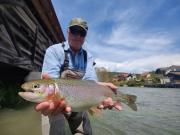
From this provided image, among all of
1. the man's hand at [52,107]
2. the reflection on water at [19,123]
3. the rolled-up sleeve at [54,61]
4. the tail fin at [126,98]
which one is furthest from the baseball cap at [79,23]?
the reflection on water at [19,123]

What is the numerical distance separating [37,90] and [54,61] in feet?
4.65

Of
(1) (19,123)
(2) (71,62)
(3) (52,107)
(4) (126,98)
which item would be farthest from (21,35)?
(3) (52,107)

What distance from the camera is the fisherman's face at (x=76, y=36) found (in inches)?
173

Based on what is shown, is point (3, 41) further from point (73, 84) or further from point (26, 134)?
point (73, 84)

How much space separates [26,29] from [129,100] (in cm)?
541

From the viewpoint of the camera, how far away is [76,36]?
4.46m

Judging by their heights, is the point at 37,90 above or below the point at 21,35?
below

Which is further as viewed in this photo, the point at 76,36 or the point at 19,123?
the point at 19,123

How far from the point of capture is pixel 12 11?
7.39 metres

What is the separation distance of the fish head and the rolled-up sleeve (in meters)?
1.20

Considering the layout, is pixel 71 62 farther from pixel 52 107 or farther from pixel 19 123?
pixel 19 123

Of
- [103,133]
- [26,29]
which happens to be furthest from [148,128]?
[26,29]

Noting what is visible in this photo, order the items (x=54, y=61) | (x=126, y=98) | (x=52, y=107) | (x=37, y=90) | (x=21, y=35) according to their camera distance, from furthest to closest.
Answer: (x=21, y=35) < (x=54, y=61) < (x=126, y=98) < (x=52, y=107) < (x=37, y=90)

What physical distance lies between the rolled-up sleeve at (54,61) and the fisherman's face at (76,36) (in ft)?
0.64
